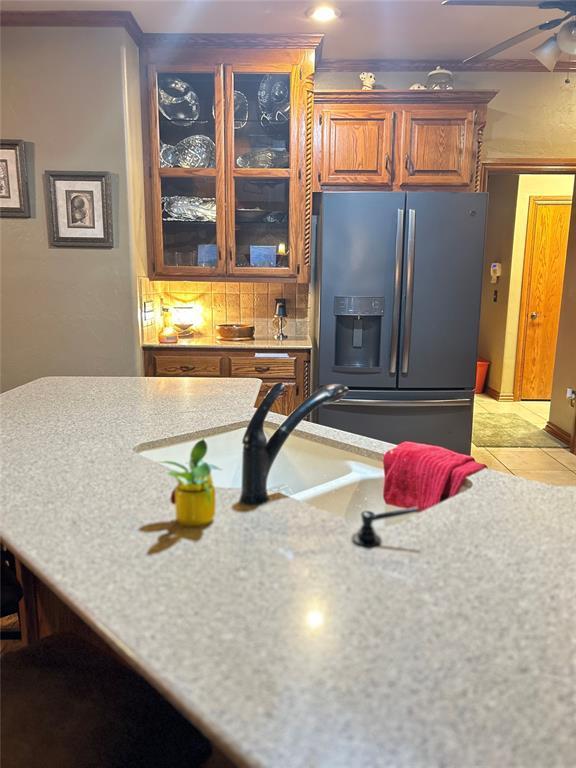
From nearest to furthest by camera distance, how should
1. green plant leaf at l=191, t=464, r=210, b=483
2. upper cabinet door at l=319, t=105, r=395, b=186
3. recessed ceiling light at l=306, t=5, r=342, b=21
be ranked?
1. green plant leaf at l=191, t=464, r=210, b=483
2. recessed ceiling light at l=306, t=5, r=342, b=21
3. upper cabinet door at l=319, t=105, r=395, b=186

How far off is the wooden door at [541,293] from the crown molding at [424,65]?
6.75 ft

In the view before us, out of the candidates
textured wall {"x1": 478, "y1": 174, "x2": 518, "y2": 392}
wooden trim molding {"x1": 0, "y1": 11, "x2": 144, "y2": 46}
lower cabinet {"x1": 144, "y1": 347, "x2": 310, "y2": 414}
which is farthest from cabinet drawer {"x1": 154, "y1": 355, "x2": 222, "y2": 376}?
textured wall {"x1": 478, "y1": 174, "x2": 518, "y2": 392}

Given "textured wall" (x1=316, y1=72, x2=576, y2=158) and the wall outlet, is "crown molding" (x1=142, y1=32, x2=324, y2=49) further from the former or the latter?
the wall outlet

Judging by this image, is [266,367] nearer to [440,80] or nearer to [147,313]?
[147,313]

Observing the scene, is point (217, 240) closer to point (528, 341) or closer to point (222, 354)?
point (222, 354)

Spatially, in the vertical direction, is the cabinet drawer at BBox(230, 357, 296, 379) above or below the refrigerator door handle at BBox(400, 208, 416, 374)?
below

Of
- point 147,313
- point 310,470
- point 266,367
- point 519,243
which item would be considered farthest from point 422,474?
point 519,243


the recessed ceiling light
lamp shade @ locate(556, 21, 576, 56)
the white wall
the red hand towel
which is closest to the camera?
the red hand towel

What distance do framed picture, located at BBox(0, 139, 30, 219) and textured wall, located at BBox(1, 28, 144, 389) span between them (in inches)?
1.7

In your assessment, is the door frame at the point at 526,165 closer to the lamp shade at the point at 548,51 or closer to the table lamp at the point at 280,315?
the lamp shade at the point at 548,51

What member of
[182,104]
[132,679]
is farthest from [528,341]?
[132,679]

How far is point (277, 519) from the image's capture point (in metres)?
1.03

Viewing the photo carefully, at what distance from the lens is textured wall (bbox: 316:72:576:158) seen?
144 inches

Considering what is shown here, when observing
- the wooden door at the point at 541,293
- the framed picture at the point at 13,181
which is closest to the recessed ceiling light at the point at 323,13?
the framed picture at the point at 13,181
